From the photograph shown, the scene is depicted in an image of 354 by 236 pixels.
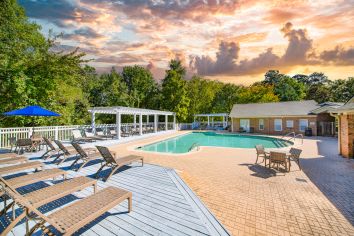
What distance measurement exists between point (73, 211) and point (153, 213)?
57.5 inches

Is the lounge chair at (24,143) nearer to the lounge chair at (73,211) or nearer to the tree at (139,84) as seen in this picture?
the lounge chair at (73,211)

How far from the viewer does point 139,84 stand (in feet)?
152

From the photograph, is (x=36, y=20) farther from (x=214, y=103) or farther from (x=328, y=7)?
(x=214, y=103)

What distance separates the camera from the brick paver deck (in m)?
3.79

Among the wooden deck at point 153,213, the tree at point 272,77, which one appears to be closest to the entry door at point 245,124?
the wooden deck at point 153,213

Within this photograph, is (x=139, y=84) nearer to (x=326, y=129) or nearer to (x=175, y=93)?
(x=175, y=93)

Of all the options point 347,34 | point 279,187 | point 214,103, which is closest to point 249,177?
point 279,187

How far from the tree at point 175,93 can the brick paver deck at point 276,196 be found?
2397 cm

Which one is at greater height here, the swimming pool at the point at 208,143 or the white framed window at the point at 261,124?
the white framed window at the point at 261,124

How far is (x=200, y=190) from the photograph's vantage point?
561 cm

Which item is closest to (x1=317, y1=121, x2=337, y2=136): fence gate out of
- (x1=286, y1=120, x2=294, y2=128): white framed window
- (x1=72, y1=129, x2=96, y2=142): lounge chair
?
(x1=286, y1=120, x2=294, y2=128): white framed window

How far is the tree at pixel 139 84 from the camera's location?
133ft

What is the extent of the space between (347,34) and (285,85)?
1635 inches

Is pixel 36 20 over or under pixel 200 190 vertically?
over
